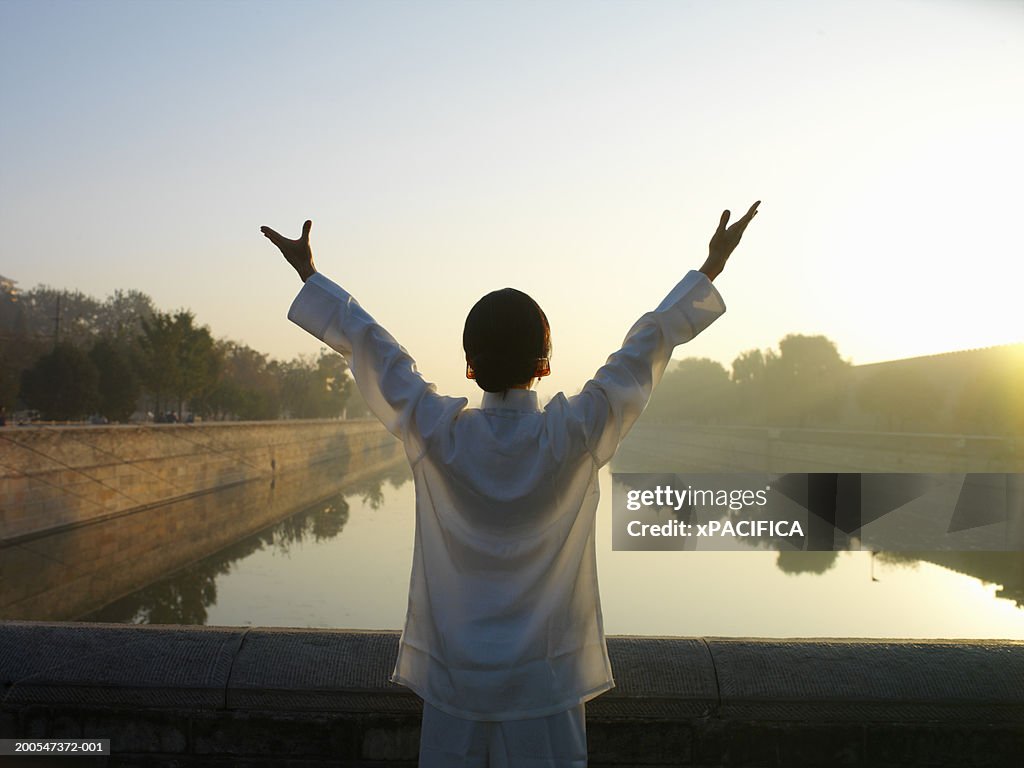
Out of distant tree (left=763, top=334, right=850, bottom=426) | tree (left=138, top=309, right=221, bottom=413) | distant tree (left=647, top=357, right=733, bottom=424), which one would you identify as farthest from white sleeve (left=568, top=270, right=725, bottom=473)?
distant tree (left=647, top=357, right=733, bottom=424)

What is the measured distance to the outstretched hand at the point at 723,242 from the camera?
2.09 metres

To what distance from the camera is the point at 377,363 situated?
1.90 m

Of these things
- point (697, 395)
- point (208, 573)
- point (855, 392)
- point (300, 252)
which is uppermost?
point (697, 395)

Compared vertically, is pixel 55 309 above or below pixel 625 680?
above

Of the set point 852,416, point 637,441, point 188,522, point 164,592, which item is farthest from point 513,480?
point 637,441

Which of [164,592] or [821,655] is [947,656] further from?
[164,592]

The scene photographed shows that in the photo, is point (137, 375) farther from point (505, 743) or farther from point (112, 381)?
point (505, 743)

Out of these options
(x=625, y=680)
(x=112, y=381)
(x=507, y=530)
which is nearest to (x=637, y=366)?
(x=507, y=530)

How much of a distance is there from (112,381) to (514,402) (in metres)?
43.2

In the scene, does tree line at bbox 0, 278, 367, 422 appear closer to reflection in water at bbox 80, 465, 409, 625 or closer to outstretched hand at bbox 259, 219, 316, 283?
reflection in water at bbox 80, 465, 409, 625

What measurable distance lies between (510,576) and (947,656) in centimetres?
156

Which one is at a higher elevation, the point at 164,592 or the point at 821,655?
the point at 821,655

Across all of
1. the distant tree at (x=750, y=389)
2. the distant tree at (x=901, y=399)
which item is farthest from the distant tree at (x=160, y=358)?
the distant tree at (x=750, y=389)

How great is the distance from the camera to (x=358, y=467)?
58.8 metres
